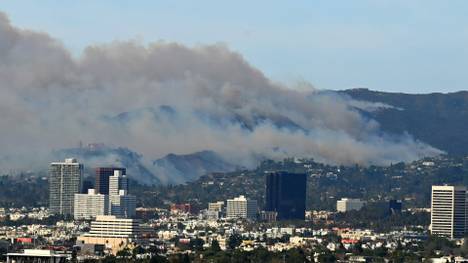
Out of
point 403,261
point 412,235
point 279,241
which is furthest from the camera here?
point 412,235

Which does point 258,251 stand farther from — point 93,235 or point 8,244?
point 93,235

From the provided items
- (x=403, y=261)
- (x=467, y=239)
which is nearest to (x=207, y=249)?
(x=403, y=261)

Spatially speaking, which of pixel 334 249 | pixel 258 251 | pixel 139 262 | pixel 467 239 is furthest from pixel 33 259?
pixel 467 239

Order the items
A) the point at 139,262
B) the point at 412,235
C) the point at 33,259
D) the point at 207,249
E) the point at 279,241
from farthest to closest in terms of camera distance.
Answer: the point at 412,235, the point at 279,241, the point at 207,249, the point at 139,262, the point at 33,259

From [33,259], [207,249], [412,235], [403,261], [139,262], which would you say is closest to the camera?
[33,259]

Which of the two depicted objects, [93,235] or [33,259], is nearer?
[33,259]

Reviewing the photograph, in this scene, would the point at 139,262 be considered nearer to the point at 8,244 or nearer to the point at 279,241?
the point at 8,244
